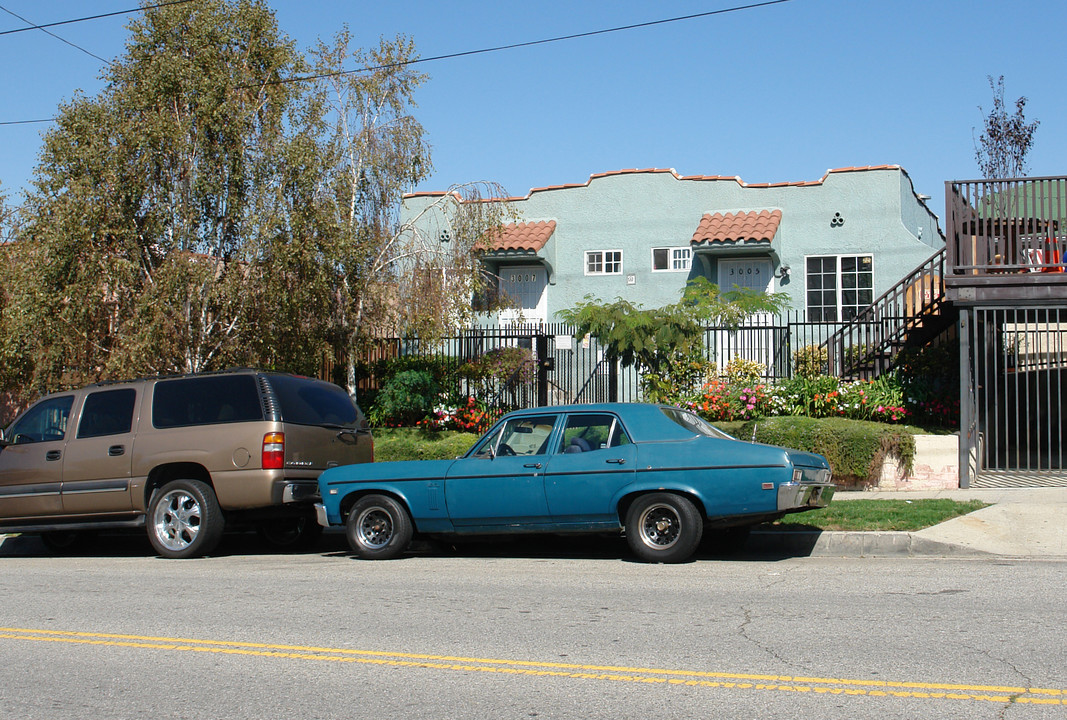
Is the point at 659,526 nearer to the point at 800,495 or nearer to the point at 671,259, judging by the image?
the point at 800,495

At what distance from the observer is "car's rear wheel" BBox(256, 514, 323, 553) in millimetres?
12047

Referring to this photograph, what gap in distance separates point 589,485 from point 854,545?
2892 mm

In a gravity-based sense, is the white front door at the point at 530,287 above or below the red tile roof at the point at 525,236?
below

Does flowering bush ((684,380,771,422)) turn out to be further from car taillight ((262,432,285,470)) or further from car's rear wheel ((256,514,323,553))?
car taillight ((262,432,285,470))

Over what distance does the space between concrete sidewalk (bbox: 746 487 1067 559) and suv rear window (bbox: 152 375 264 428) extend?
218 inches

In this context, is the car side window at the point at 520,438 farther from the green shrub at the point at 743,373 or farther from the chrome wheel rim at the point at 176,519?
the green shrub at the point at 743,373

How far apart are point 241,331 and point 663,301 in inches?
464

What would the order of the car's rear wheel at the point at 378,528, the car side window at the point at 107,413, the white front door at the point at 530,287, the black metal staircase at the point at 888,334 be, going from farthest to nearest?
A: the white front door at the point at 530,287 → the black metal staircase at the point at 888,334 → the car side window at the point at 107,413 → the car's rear wheel at the point at 378,528

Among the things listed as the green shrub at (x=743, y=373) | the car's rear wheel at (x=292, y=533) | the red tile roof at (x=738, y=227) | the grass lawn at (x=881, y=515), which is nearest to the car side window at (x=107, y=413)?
the car's rear wheel at (x=292, y=533)

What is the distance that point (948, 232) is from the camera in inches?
599

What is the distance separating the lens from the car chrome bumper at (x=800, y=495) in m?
8.85

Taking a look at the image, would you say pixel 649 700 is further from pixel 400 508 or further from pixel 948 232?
pixel 948 232

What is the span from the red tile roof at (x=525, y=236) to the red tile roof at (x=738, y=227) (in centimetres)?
367

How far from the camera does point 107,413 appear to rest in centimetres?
1130
